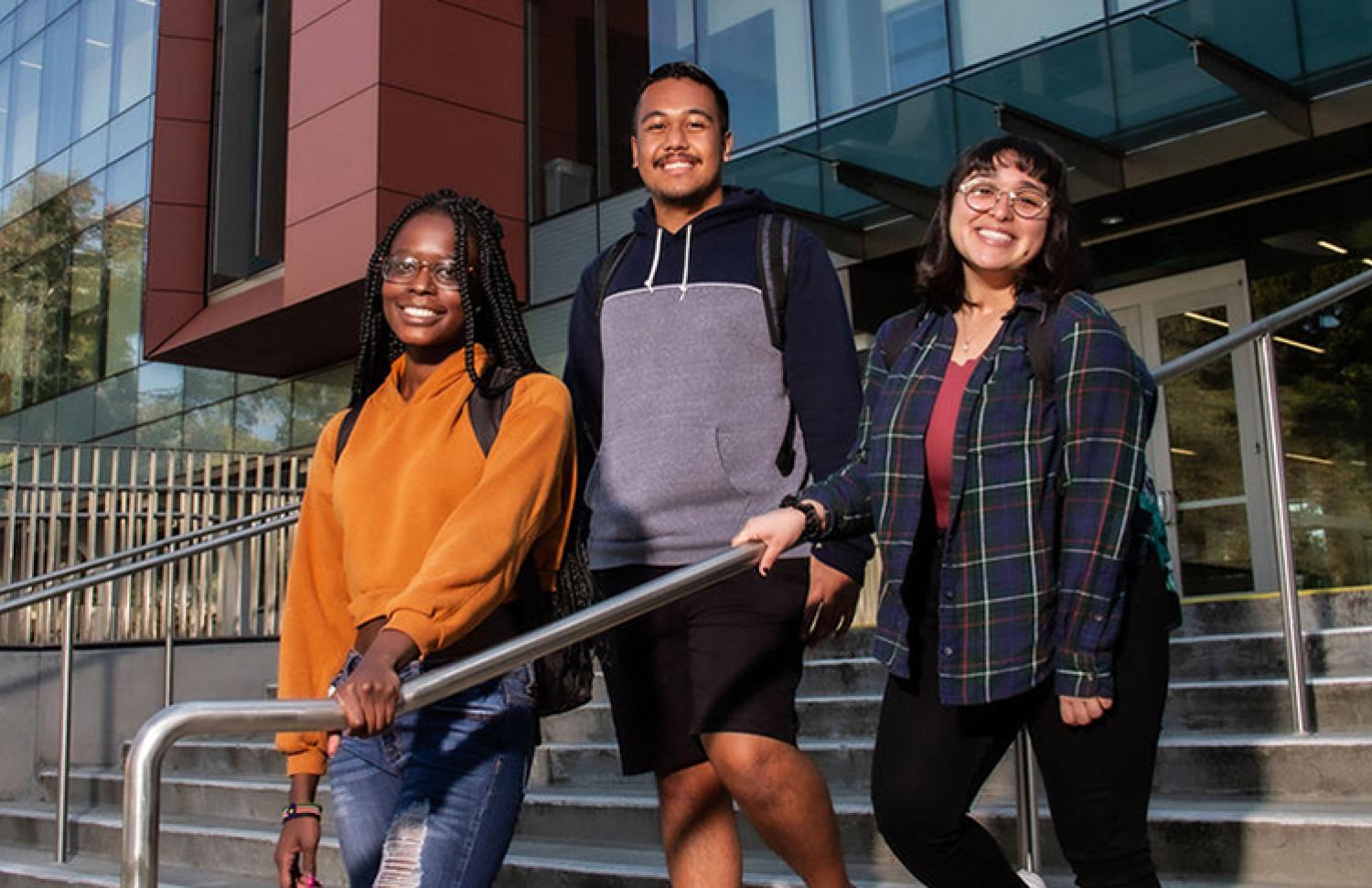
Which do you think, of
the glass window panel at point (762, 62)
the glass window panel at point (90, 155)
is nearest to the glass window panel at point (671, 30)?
the glass window panel at point (762, 62)

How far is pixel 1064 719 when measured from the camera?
7.64ft

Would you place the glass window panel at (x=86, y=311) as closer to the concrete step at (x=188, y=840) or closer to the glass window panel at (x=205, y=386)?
the glass window panel at (x=205, y=386)

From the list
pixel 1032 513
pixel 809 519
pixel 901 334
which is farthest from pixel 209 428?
pixel 1032 513

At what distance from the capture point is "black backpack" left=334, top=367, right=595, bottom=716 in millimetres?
2350

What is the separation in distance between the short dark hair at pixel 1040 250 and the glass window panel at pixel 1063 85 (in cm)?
663

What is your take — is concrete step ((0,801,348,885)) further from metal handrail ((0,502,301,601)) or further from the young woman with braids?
the young woman with braids

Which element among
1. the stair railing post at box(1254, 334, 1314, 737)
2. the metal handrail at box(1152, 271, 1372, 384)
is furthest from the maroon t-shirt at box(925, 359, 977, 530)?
the stair railing post at box(1254, 334, 1314, 737)

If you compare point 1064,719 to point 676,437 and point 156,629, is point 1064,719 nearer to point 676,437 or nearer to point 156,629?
point 676,437

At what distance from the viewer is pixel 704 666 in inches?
109

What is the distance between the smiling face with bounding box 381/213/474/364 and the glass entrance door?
7923 millimetres

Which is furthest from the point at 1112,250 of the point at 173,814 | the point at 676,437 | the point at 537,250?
the point at 676,437

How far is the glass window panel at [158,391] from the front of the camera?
17.9 metres

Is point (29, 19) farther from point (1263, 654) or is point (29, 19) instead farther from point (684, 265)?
point (684, 265)

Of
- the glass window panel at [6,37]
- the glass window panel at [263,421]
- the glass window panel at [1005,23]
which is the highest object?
the glass window panel at [6,37]
